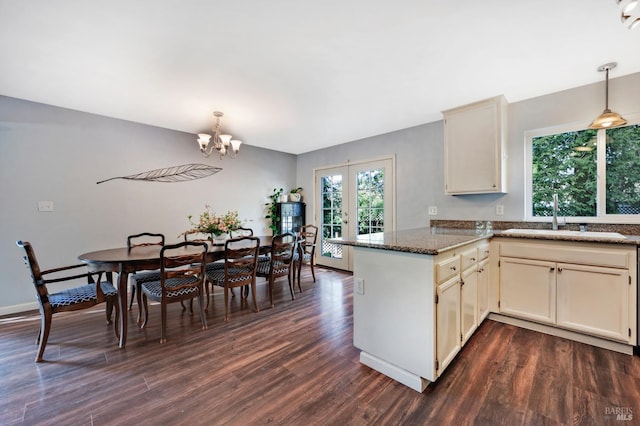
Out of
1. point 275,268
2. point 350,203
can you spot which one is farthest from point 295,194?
point 275,268

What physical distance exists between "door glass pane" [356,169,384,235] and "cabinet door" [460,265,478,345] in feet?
7.14

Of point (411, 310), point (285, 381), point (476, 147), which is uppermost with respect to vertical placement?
point (476, 147)

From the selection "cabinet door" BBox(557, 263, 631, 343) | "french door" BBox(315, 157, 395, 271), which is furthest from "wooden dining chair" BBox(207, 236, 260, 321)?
"cabinet door" BBox(557, 263, 631, 343)

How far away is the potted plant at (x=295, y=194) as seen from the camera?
17.7ft

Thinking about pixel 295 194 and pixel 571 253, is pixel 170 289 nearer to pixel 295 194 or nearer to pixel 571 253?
pixel 295 194

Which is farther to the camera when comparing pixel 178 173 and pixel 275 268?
pixel 178 173

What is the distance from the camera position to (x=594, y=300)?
2129mm

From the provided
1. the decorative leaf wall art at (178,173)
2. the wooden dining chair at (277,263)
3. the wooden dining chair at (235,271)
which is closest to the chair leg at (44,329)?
the wooden dining chair at (235,271)

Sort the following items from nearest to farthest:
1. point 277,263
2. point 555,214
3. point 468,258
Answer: point 468,258 → point 555,214 → point 277,263

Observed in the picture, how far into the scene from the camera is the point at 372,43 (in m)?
1.99

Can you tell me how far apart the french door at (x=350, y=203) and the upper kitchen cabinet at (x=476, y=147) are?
110 centimetres

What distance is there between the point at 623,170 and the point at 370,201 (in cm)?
284

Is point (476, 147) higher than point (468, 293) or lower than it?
higher

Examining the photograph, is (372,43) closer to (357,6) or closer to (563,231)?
(357,6)
